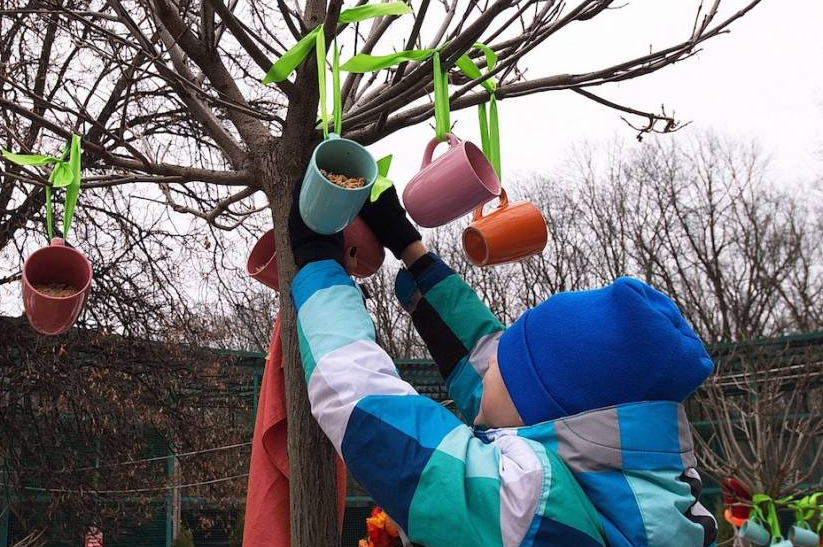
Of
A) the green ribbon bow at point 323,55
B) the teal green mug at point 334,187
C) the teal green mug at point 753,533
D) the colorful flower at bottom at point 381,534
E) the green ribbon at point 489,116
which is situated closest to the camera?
the teal green mug at point 334,187

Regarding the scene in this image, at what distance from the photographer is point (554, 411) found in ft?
3.82

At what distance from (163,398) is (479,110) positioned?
250 inches

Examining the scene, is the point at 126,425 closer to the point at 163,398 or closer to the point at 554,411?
the point at 163,398

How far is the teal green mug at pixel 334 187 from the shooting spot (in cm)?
133

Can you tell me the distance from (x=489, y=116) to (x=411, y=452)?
38.5 inches

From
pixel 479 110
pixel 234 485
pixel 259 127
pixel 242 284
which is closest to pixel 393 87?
pixel 479 110

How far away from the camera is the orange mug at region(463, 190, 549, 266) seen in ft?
5.70

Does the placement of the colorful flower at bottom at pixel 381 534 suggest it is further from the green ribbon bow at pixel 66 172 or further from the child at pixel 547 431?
the child at pixel 547 431

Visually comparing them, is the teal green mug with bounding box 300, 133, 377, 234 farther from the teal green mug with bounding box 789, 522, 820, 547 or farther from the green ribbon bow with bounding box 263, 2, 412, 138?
the teal green mug with bounding box 789, 522, 820, 547

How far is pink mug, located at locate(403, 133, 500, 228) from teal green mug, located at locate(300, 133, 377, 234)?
20cm

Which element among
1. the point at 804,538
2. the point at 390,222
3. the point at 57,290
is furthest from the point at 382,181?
the point at 804,538

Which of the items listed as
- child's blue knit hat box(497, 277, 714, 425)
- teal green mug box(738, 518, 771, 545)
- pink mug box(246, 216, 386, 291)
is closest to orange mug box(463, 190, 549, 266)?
pink mug box(246, 216, 386, 291)

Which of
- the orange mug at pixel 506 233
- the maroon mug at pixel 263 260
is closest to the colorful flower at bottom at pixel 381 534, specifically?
the maroon mug at pixel 263 260

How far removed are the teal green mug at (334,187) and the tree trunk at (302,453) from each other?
281 millimetres
